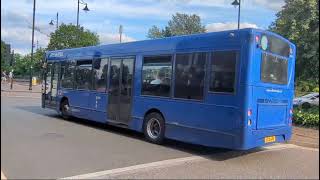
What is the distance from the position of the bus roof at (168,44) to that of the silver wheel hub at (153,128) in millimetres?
1750

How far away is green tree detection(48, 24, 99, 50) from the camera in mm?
44312

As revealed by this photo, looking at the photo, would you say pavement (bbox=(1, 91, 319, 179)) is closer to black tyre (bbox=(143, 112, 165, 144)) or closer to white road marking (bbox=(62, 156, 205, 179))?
white road marking (bbox=(62, 156, 205, 179))

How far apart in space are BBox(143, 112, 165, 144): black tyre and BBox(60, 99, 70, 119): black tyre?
17.7 feet

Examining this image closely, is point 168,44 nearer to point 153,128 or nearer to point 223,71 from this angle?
point 153,128

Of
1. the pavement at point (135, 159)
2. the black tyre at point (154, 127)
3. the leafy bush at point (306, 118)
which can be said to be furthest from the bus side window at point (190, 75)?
the leafy bush at point (306, 118)

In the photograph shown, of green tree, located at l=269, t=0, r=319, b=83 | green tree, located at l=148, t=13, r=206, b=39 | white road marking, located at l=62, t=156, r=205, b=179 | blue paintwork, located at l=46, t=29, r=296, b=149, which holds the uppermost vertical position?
green tree, located at l=148, t=13, r=206, b=39

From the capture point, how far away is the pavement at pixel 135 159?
7.96 metres

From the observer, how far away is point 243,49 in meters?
9.81

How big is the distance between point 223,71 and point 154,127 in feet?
9.66

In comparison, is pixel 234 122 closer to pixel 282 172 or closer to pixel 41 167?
pixel 282 172

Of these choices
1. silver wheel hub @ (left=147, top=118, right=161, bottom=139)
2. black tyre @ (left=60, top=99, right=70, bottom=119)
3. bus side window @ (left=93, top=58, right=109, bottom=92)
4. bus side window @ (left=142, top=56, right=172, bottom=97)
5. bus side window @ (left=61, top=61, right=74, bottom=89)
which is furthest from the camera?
black tyre @ (left=60, top=99, right=70, bottom=119)

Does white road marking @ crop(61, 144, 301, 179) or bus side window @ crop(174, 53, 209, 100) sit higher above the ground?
bus side window @ crop(174, 53, 209, 100)

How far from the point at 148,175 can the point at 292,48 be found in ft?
17.2

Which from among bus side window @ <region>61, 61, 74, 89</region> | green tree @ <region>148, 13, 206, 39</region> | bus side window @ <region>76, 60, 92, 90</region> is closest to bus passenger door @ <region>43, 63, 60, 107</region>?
bus side window @ <region>61, 61, 74, 89</region>
